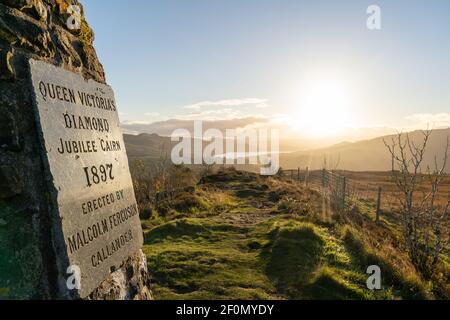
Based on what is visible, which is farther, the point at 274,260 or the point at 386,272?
the point at 274,260

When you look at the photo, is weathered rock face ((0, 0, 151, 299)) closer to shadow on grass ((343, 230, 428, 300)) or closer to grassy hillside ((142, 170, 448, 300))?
grassy hillside ((142, 170, 448, 300))

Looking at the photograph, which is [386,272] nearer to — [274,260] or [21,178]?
[274,260]

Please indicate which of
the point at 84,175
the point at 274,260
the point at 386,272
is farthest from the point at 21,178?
the point at 386,272

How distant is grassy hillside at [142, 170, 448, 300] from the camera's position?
656 centimetres

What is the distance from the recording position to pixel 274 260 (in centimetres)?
805

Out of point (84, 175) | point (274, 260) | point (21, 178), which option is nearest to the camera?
point (21, 178)

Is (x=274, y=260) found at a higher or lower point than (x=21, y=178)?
lower

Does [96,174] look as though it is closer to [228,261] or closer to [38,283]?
[38,283]

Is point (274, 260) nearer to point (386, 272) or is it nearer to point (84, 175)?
point (386, 272)

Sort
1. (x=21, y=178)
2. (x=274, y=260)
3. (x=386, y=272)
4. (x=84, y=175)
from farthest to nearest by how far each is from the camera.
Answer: (x=274, y=260) < (x=386, y=272) < (x=84, y=175) < (x=21, y=178)

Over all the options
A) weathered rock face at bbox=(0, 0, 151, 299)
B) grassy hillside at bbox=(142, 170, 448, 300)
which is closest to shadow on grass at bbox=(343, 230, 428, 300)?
grassy hillside at bbox=(142, 170, 448, 300)
